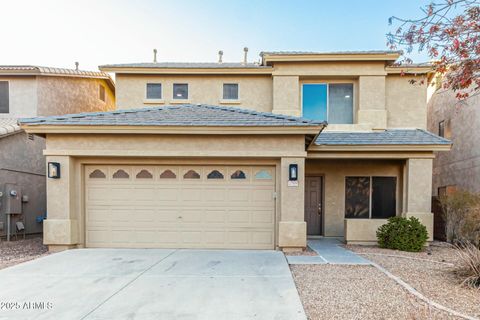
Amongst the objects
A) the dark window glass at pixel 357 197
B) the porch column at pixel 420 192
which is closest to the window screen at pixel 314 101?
the dark window glass at pixel 357 197

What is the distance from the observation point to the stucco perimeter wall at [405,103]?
11.1 meters

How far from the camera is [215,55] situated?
14273 mm

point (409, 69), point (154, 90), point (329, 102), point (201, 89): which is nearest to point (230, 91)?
point (201, 89)

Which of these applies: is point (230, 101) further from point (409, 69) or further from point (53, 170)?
point (409, 69)

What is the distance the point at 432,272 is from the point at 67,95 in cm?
1530

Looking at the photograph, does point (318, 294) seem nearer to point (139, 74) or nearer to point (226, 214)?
point (226, 214)

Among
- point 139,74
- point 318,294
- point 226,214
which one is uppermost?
point 139,74

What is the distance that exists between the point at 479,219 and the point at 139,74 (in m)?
12.6

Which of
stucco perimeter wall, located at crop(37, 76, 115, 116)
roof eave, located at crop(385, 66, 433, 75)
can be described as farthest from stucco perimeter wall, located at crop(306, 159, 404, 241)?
stucco perimeter wall, located at crop(37, 76, 115, 116)

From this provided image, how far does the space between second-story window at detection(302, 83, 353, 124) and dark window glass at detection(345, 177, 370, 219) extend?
232 centimetres

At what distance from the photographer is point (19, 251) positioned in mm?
8273

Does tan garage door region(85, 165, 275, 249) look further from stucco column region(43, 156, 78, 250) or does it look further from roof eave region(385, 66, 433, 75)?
roof eave region(385, 66, 433, 75)

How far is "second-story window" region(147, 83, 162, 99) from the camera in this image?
11.8 m

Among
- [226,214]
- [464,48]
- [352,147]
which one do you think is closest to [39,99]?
[226,214]
